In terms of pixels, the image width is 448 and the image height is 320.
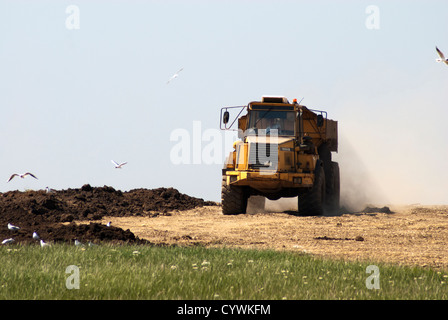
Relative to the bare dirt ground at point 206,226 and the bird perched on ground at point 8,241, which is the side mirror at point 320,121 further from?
the bird perched on ground at point 8,241

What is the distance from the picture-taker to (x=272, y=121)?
76.4 ft

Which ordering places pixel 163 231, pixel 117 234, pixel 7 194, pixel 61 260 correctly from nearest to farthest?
1. pixel 61 260
2. pixel 117 234
3. pixel 163 231
4. pixel 7 194

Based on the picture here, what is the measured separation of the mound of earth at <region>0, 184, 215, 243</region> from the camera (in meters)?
15.6

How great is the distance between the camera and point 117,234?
1566 cm

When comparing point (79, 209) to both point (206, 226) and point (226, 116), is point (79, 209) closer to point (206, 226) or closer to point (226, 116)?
point (206, 226)

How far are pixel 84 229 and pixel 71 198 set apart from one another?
1252 cm

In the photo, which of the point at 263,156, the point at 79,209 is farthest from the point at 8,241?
the point at 79,209

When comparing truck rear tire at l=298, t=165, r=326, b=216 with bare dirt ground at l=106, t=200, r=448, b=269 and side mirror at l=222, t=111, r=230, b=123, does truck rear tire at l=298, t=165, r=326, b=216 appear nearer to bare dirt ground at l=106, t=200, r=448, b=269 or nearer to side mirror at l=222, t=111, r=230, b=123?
bare dirt ground at l=106, t=200, r=448, b=269

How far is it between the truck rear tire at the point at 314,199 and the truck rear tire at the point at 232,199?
1999 mm

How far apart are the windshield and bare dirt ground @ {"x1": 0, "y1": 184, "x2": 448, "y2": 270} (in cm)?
283

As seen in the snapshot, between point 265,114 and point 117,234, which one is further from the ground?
point 265,114
